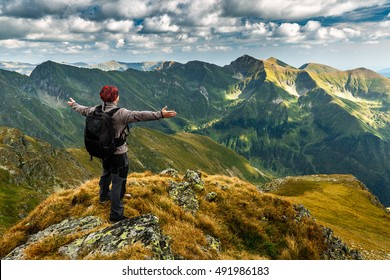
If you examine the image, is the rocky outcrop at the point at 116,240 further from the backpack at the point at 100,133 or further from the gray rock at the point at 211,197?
the gray rock at the point at 211,197

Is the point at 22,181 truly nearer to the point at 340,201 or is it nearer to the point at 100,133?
the point at 340,201

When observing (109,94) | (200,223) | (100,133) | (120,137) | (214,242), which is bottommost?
(214,242)

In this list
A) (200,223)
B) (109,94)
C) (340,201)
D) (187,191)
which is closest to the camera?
(109,94)

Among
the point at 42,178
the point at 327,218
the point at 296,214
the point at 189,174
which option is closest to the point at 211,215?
the point at 189,174

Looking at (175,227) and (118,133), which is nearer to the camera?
(118,133)

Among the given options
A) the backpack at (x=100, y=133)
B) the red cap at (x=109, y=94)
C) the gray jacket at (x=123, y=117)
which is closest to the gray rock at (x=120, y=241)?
the backpack at (x=100, y=133)

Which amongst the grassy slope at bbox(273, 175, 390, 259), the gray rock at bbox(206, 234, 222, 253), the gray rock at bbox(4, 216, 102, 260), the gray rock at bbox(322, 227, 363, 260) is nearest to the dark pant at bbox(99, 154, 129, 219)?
the gray rock at bbox(4, 216, 102, 260)

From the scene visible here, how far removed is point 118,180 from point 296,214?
13234 millimetres

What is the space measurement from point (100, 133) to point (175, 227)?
538 centimetres

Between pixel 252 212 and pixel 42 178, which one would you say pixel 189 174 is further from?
pixel 42 178

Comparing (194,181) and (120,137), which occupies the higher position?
(120,137)

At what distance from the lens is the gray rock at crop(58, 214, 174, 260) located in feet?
36.4

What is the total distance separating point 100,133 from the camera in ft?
41.5

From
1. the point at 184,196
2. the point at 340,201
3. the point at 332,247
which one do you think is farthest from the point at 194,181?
the point at 340,201
